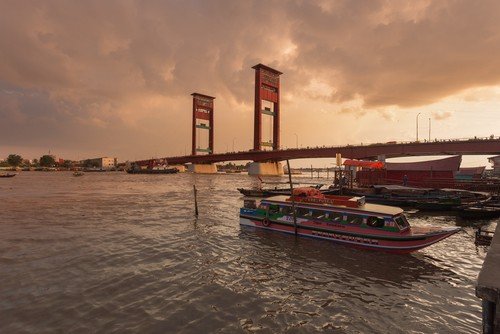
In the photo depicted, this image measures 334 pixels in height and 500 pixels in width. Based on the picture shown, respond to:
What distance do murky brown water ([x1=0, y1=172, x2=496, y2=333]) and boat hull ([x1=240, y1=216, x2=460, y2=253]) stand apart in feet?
1.76

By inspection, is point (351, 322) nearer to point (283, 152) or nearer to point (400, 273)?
point (400, 273)

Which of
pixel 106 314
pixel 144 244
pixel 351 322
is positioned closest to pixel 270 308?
pixel 351 322

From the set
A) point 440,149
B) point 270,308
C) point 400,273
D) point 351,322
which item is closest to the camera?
point 351,322

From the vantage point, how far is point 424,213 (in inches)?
1225

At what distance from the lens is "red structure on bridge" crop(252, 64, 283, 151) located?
383 feet

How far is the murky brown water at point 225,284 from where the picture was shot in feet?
31.4

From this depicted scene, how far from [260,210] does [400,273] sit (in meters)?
10.3

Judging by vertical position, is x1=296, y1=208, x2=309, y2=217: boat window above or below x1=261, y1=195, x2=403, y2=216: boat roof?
below

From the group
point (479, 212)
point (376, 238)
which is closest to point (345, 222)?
point (376, 238)

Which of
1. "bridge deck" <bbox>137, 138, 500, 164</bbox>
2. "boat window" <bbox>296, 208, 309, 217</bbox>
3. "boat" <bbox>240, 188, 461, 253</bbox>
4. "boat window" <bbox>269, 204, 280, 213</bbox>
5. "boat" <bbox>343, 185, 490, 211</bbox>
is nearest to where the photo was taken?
"boat" <bbox>240, 188, 461, 253</bbox>

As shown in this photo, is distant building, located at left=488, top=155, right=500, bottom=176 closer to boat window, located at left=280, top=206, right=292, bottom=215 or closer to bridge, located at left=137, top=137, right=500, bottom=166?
bridge, located at left=137, top=137, right=500, bottom=166

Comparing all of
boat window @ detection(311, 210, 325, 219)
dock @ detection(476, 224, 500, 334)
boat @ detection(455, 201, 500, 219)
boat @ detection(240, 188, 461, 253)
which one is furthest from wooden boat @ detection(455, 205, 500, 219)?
dock @ detection(476, 224, 500, 334)

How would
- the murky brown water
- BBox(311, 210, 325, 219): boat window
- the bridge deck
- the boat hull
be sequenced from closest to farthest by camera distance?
the murky brown water
the boat hull
BBox(311, 210, 325, 219): boat window
the bridge deck

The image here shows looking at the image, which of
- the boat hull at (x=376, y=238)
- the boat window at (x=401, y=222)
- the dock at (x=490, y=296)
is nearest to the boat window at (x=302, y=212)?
the boat hull at (x=376, y=238)
